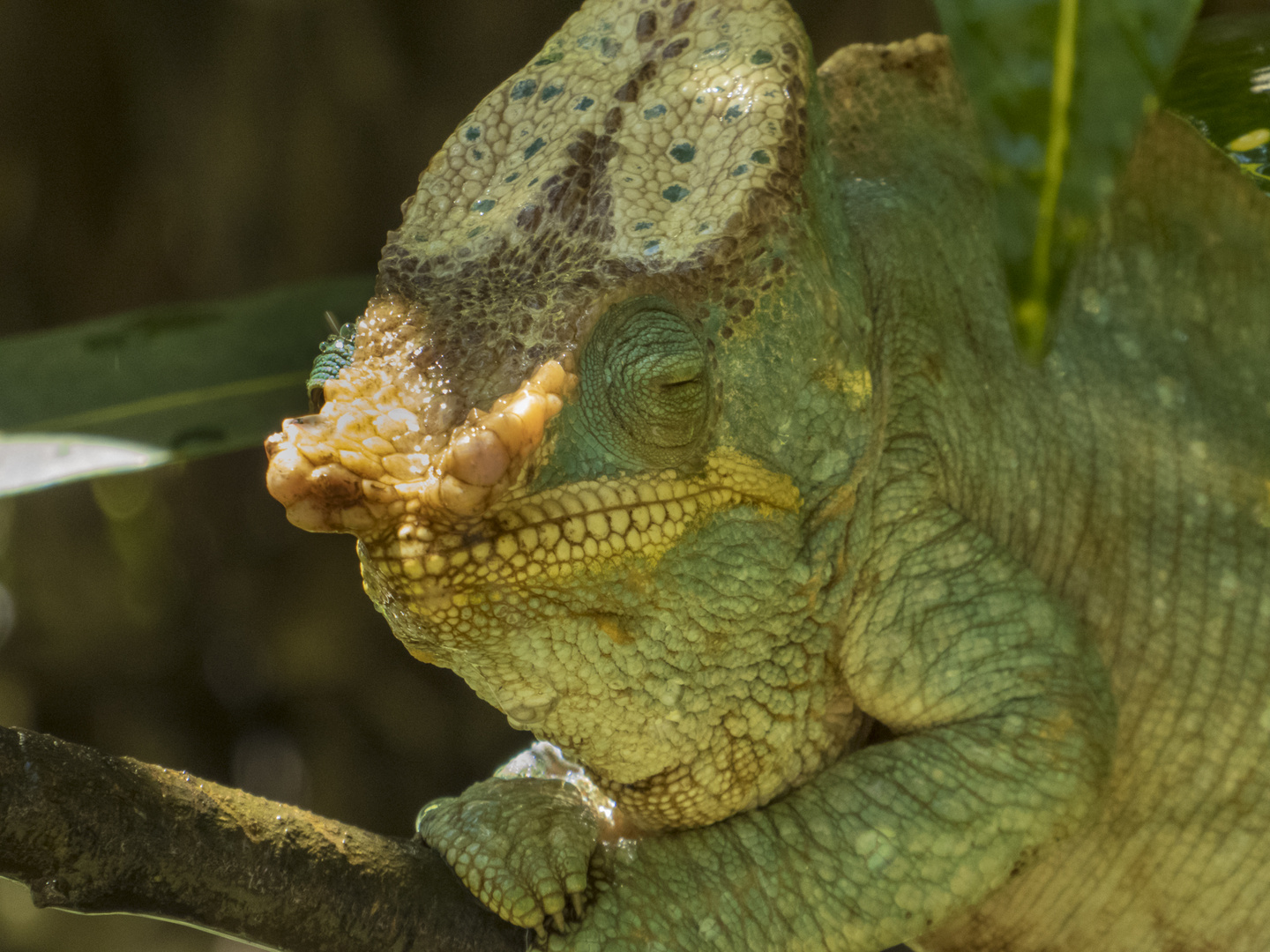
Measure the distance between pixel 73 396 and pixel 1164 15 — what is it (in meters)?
1.55

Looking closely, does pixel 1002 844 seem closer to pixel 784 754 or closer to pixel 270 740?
pixel 784 754

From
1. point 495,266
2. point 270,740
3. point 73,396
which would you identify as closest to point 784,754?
point 495,266

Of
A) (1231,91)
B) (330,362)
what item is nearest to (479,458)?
(330,362)

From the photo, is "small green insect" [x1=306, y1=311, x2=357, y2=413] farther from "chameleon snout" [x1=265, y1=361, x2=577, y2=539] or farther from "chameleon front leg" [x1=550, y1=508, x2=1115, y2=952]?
"chameleon front leg" [x1=550, y1=508, x2=1115, y2=952]

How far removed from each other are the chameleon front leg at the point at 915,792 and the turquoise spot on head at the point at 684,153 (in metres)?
0.43

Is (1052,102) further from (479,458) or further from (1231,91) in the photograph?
(1231,91)

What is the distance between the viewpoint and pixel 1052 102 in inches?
24.8

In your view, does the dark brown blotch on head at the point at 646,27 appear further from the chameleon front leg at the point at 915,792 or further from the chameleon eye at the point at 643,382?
the chameleon front leg at the point at 915,792

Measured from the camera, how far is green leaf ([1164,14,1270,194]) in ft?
3.49

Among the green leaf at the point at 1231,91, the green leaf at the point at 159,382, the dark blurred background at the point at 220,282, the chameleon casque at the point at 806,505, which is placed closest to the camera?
the chameleon casque at the point at 806,505

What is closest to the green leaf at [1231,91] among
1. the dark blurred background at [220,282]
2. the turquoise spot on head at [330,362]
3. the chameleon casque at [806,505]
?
the chameleon casque at [806,505]

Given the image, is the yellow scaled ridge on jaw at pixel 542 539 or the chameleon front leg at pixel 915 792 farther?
the chameleon front leg at pixel 915 792

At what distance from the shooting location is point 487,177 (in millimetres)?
1112

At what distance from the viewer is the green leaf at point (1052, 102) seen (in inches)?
23.5
